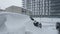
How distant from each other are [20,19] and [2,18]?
0.24m

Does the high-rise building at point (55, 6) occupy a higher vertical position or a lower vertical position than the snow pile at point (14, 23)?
lower

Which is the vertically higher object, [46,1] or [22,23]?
[22,23]

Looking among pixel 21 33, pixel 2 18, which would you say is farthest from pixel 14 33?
pixel 2 18

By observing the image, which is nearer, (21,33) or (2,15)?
(21,33)

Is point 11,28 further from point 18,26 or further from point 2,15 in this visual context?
point 2,15

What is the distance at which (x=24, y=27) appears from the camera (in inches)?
73.0

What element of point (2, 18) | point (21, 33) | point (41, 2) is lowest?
point (41, 2)

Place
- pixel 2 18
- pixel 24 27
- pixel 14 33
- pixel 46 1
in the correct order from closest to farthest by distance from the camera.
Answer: pixel 14 33, pixel 24 27, pixel 2 18, pixel 46 1

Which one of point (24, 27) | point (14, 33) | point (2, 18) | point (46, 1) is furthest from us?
point (46, 1)

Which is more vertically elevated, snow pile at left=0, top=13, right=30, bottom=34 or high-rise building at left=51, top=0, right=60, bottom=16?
snow pile at left=0, top=13, right=30, bottom=34

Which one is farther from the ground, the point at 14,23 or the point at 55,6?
the point at 14,23

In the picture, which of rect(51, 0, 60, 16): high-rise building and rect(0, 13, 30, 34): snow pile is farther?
rect(51, 0, 60, 16): high-rise building

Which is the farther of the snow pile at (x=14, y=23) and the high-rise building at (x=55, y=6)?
the high-rise building at (x=55, y=6)

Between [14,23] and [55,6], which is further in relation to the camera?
[55,6]
